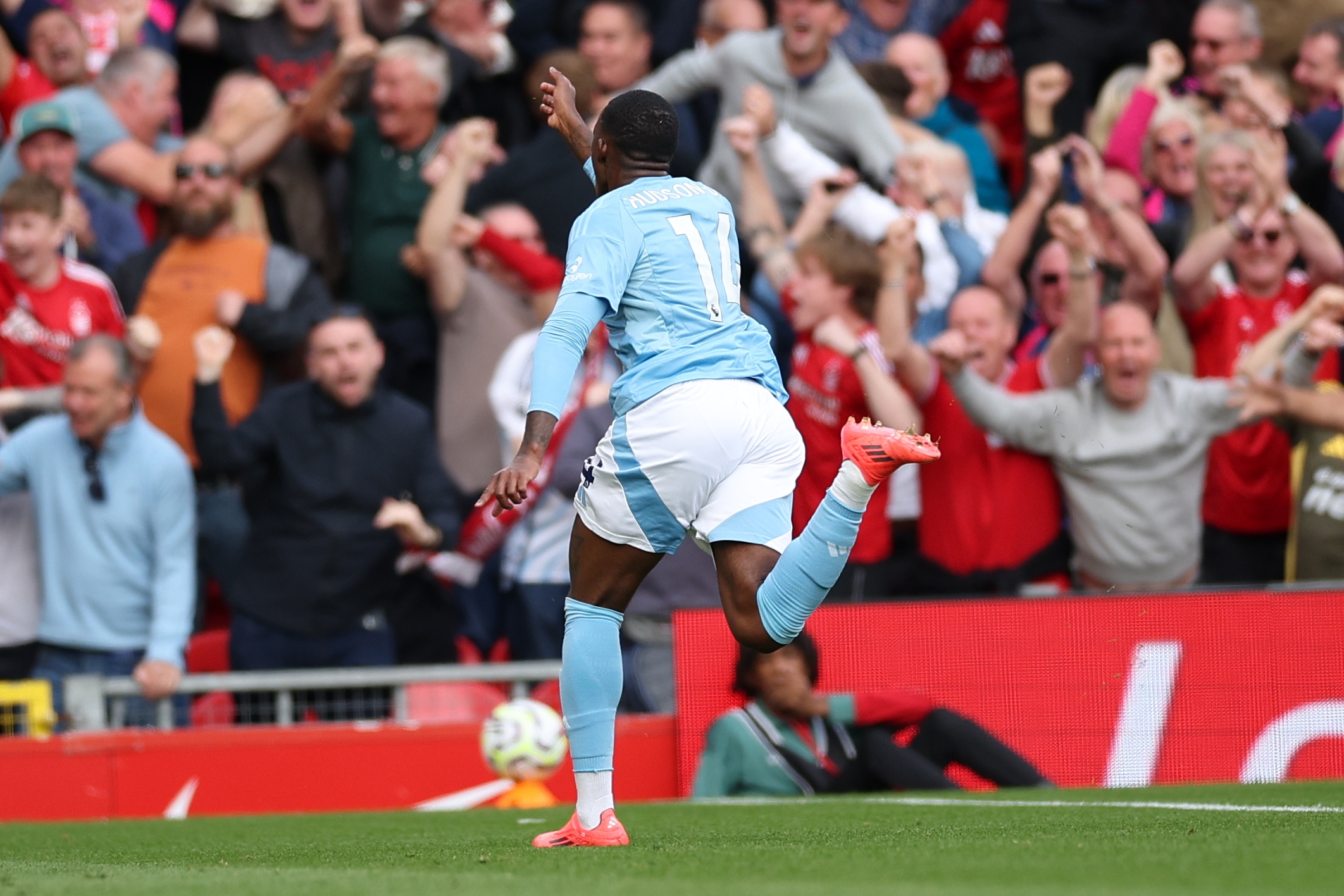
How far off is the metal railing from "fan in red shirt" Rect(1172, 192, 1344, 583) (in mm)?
3338

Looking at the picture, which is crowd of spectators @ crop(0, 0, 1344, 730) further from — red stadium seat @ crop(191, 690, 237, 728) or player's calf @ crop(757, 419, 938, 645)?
player's calf @ crop(757, 419, 938, 645)

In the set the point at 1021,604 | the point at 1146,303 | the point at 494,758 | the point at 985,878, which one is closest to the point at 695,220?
the point at 985,878

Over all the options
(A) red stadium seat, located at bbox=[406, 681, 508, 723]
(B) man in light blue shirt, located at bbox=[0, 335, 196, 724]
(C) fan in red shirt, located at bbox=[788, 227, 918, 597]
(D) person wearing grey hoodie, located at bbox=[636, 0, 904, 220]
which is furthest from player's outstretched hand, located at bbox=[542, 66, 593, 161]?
(D) person wearing grey hoodie, located at bbox=[636, 0, 904, 220]

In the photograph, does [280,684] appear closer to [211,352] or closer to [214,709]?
[214,709]

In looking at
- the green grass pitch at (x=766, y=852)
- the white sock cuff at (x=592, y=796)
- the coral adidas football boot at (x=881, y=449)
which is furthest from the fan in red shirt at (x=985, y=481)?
the white sock cuff at (x=592, y=796)

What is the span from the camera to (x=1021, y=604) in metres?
7.98

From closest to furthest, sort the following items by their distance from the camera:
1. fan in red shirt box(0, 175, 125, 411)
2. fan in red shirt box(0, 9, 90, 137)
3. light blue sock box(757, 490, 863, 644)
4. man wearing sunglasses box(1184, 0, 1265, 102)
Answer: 1. light blue sock box(757, 490, 863, 644)
2. fan in red shirt box(0, 175, 125, 411)
3. fan in red shirt box(0, 9, 90, 137)
4. man wearing sunglasses box(1184, 0, 1265, 102)

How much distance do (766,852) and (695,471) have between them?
41.4 inches

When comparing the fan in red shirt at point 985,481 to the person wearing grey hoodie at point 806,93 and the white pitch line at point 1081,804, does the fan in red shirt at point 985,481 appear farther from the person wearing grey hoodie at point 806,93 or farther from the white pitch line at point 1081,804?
the white pitch line at point 1081,804

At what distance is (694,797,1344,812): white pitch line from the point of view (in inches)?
232

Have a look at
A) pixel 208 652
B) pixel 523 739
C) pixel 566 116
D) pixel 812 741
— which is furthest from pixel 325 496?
pixel 566 116

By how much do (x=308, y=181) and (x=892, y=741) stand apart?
486 centimetres

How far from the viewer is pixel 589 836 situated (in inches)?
203

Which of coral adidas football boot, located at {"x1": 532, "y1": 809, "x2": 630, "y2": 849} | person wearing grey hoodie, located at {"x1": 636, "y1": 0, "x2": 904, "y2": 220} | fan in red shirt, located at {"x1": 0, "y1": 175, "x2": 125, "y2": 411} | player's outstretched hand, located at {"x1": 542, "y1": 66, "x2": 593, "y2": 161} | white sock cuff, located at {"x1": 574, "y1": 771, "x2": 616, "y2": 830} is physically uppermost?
person wearing grey hoodie, located at {"x1": 636, "y1": 0, "x2": 904, "y2": 220}
